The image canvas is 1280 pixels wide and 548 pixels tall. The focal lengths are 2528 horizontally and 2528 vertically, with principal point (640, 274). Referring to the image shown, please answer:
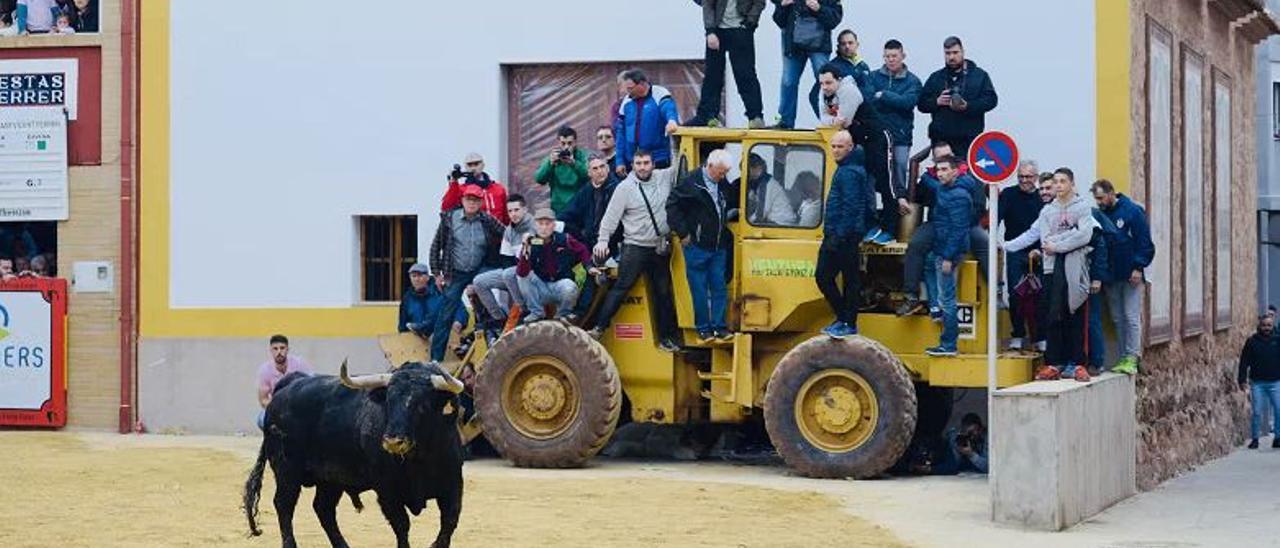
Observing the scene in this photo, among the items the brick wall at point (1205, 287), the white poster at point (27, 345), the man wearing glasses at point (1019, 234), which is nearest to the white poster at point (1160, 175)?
the brick wall at point (1205, 287)

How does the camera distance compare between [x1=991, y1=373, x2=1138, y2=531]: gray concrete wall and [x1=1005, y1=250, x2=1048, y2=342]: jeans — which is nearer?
[x1=991, y1=373, x2=1138, y2=531]: gray concrete wall

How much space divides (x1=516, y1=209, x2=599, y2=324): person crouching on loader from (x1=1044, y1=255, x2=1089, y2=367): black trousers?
420cm

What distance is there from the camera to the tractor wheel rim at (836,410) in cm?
2197

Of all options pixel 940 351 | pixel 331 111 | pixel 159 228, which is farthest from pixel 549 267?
pixel 159 228

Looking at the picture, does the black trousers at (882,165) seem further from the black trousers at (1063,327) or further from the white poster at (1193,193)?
the white poster at (1193,193)

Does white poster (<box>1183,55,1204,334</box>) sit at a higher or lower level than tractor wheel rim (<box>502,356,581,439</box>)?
higher

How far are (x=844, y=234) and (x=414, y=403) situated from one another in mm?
7855

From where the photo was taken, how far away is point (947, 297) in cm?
2184

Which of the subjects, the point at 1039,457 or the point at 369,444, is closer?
the point at 369,444

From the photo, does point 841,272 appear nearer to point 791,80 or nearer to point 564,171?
point 791,80

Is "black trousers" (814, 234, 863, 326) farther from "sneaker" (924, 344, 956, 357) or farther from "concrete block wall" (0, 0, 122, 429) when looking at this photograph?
"concrete block wall" (0, 0, 122, 429)

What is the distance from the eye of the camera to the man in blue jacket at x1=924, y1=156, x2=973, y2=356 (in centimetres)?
2172

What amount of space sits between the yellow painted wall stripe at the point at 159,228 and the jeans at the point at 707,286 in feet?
21.2

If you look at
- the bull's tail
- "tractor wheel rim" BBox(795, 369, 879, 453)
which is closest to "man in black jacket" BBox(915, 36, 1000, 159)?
"tractor wheel rim" BBox(795, 369, 879, 453)
